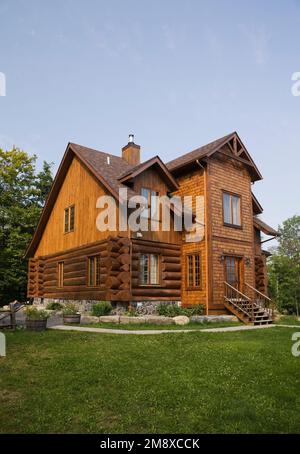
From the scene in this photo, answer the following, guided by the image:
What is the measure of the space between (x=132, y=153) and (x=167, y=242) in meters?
7.86

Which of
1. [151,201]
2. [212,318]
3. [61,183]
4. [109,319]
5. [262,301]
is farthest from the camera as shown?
[61,183]

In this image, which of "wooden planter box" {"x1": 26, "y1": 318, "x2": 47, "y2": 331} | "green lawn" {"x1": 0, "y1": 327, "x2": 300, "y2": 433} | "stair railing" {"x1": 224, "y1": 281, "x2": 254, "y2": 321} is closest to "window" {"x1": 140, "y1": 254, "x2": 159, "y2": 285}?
"stair railing" {"x1": 224, "y1": 281, "x2": 254, "y2": 321}

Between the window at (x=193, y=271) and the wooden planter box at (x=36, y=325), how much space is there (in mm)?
8434

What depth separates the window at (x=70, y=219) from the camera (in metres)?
22.2

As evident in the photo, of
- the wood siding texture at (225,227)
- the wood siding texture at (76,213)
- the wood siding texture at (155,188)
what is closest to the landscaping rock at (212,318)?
the wood siding texture at (225,227)

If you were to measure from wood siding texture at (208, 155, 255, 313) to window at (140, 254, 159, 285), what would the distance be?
9.10 feet

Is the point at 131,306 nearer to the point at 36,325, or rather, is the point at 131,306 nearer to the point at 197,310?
the point at 197,310

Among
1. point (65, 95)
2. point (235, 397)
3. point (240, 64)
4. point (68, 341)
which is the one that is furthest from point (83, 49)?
point (235, 397)

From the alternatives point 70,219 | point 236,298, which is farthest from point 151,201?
point 236,298

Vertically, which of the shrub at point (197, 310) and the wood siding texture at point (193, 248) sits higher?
the wood siding texture at point (193, 248)

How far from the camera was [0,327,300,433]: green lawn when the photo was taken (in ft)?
18.6

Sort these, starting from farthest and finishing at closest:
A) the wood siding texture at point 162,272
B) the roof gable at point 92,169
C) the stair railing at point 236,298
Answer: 1. the stair railing at point 236,298
2. the roof gable at point 92,169
3. the wood siding texture at point 162,272

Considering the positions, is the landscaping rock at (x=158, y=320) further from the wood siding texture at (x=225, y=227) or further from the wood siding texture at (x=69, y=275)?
the wood siding texture at (x=225, y=227)

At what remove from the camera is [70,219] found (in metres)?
22.4
